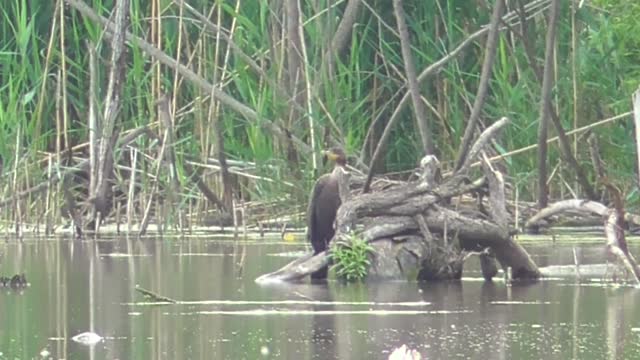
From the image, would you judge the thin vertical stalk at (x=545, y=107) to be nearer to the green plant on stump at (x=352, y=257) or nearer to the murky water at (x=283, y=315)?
the murky water at (x=283, y=315)

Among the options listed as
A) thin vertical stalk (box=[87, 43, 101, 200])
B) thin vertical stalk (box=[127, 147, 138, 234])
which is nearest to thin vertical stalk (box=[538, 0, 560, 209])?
thin vertical stalk (box=[127, 147, 138, 234])

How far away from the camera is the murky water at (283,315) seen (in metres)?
8.54

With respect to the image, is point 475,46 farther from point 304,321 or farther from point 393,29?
point 304,321

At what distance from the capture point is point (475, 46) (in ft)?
57.3

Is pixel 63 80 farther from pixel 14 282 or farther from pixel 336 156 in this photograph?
pixel 14 282

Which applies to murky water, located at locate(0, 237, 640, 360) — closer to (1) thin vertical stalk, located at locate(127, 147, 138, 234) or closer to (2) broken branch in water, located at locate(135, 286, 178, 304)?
(2) broken branch in water, located at locate(135, 286, 178, 304)

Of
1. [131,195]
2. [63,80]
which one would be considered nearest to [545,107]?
[131,195]

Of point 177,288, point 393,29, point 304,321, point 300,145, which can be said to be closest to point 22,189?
point 300,145

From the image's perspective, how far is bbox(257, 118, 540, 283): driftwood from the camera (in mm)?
11891

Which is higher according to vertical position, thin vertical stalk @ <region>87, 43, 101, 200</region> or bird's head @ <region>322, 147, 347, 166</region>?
thin vertical stalk @ <region>87, 43, 101, 200</region>

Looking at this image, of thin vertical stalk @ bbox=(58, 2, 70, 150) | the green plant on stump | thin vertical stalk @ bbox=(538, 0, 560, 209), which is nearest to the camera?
the green plant on stump

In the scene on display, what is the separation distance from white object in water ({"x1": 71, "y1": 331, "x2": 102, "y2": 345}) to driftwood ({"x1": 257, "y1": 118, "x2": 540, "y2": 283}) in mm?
2929

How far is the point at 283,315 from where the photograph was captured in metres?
9.94

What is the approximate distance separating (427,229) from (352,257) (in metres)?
0.50
